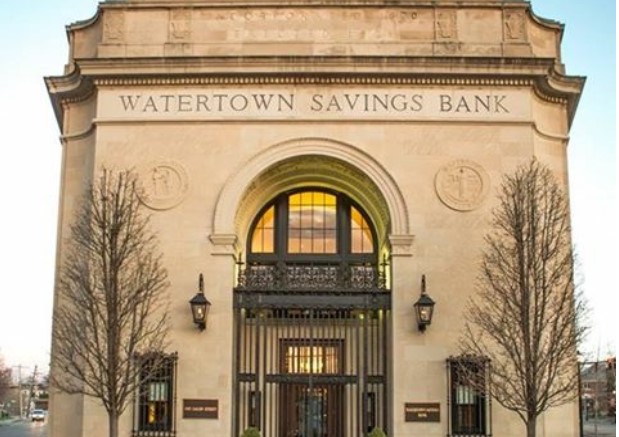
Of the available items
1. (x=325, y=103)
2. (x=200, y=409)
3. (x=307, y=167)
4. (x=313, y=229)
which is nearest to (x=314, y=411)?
(x=200, y=409)

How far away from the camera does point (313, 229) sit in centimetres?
2333

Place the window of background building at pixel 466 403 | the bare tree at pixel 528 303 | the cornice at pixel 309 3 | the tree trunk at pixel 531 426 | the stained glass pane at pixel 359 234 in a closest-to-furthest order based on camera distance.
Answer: the tree trunk at pixel 531 426 → the bare tree at pixel 528 303 → the window of background building at pixel 466 403 → the cornice at pixel 309 3 → the stained glass pane at pixel 359 234

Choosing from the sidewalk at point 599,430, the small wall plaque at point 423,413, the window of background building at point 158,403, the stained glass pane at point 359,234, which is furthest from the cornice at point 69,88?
the sidewalk at point 599,430

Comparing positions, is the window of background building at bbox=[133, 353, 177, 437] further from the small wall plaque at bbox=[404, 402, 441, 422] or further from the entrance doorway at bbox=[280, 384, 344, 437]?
the small wall plaque at bbox=[404, 402, 441, 422]

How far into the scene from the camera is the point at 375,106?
21.6 meters

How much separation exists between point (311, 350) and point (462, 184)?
17.0 feet

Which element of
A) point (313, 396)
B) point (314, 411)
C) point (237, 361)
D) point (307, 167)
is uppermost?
point (307, 167)

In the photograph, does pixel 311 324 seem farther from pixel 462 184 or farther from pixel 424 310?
pixel 462 184

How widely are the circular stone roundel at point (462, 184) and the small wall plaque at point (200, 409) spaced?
6.99 m

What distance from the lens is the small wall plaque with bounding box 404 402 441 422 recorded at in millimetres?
20219

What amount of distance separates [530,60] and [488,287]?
5413 mm

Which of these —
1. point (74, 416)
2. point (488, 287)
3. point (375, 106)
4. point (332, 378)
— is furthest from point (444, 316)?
point (74, 416)

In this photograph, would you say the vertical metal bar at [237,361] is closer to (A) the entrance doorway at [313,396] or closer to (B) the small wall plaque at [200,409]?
(B) the small wall plaque at [200,409]

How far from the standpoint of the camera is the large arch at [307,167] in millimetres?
21078
